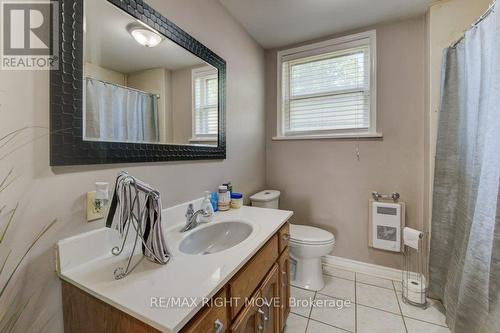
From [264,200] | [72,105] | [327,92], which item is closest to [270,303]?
[264,200]

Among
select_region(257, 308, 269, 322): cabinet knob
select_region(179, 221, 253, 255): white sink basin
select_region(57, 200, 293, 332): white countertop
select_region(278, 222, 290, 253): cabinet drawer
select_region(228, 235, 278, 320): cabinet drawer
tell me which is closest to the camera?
select_region(57, 200, 293, 332): white countertop

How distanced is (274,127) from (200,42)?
1187mm

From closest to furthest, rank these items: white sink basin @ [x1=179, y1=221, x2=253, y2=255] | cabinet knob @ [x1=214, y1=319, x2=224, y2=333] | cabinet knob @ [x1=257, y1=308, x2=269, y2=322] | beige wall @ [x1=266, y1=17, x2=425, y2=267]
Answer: cabinet knob @ [x1=214, y1=319, x2=224, y2=333] < cabinet knob @ [x1=257, y1=308, x2=269, y2=322] < white sink basin @ [x1=179, y1=221, x2=253, y2=255] < beige wall @ [x1=266, y1=17, x2=425, y2=267]

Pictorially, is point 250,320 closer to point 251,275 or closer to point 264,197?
point 251,275

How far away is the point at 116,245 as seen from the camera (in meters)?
0.91

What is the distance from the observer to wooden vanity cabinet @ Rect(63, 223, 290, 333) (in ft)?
2.07

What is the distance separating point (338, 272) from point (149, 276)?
1.90m

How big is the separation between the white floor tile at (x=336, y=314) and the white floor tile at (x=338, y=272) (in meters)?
0.36

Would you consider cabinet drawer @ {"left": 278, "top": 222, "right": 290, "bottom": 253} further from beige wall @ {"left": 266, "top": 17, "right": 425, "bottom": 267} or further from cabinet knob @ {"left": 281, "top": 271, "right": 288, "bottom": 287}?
beige wall @ {"left": 266, "top": 17, "right": 425, "bottom": 267}

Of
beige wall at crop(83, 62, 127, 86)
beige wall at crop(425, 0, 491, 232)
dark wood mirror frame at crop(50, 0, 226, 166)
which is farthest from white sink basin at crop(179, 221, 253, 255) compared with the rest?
beige wall at crop(425, 0, 491, 232)

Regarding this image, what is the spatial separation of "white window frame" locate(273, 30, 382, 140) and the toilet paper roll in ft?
2.66

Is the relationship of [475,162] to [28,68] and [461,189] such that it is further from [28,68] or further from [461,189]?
[28,68]

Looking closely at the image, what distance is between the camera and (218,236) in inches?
51.3

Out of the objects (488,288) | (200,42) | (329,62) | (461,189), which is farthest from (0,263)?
(329,62)
